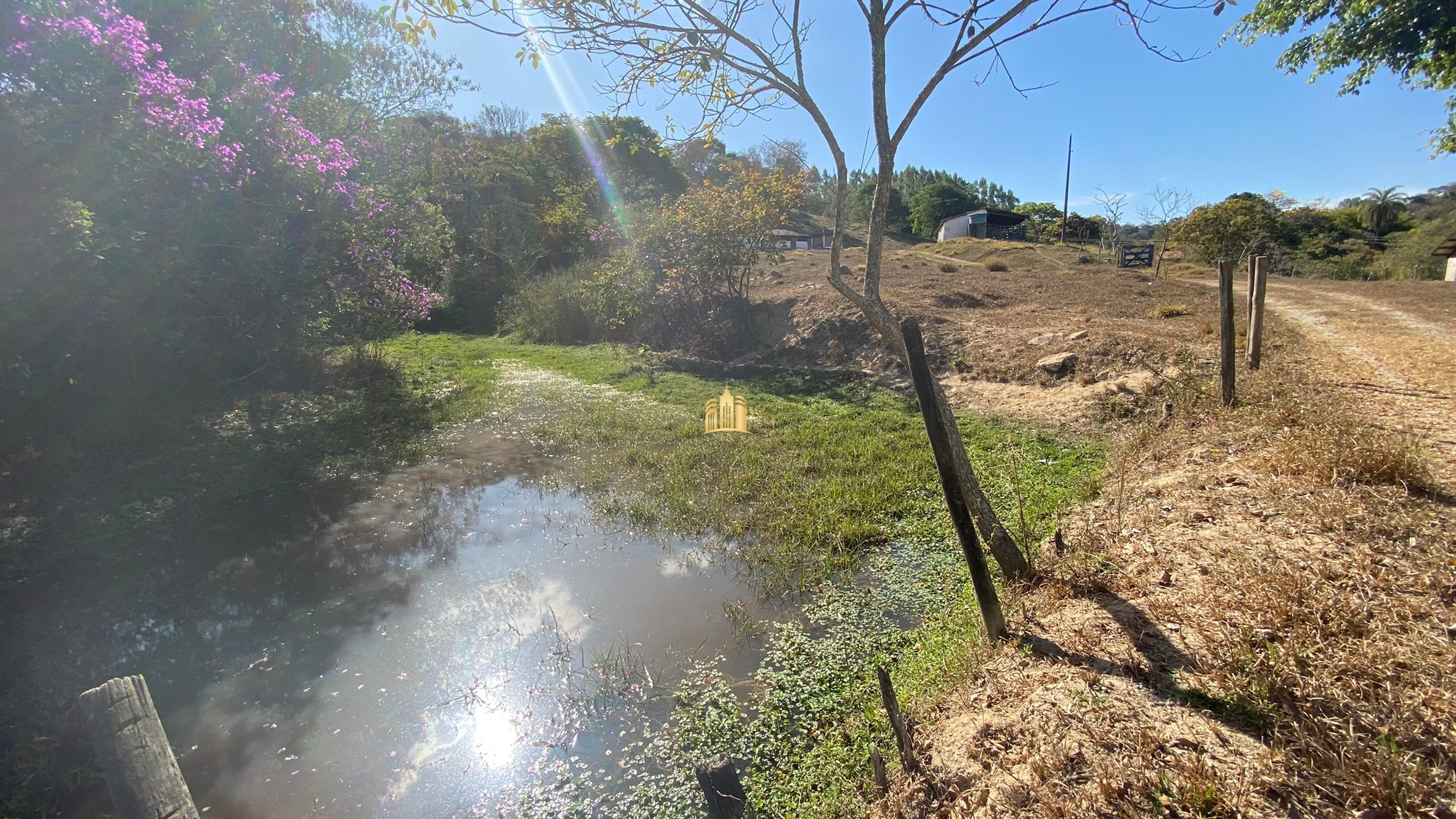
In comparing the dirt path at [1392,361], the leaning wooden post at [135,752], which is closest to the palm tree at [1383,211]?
the dirt path at [1392,361]

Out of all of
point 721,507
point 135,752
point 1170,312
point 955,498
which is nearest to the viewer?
point 135,752

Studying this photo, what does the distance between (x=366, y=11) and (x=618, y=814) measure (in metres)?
22.8

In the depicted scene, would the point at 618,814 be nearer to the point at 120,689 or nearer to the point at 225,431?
the point at 120,689

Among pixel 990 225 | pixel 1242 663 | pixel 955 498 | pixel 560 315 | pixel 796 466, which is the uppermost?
pixel 990 225

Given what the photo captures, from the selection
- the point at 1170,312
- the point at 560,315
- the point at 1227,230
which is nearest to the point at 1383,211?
the point at 1227,230

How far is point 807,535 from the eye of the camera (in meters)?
6.00

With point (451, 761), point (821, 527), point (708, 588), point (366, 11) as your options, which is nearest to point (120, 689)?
point (451, 761)

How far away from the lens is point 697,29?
390 cm

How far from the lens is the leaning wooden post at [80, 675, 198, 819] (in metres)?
2.27

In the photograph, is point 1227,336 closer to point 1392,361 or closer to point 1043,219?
point 1392,361

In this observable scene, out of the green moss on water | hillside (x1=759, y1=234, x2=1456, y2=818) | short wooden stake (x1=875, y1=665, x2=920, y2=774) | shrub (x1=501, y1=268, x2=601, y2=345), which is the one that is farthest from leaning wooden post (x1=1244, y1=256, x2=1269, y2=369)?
shrub (x1=501, y1=268, x2=601, y2=345)

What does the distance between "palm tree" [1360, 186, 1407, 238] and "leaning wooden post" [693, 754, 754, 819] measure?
151ft

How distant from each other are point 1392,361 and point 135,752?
12009 mm

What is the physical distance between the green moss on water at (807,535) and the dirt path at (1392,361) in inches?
93.5
